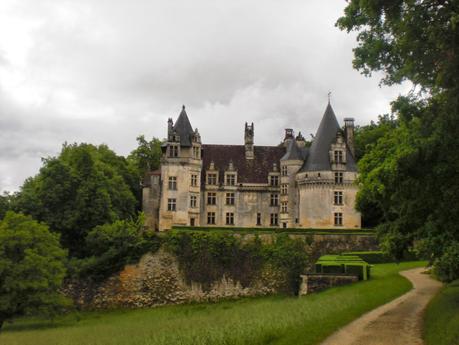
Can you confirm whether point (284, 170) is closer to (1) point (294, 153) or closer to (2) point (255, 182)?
(1) point (294, 153)

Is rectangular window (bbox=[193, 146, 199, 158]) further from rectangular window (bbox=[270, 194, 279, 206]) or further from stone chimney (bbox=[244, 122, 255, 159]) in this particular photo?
rectangular window (bbox=[270, 194, 279, 206])

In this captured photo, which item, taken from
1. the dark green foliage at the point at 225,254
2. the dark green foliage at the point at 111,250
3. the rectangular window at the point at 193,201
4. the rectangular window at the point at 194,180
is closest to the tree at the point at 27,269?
the dark green foliage at the point at 111,250

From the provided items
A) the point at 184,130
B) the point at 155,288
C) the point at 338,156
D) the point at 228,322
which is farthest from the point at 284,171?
the point at 228,322

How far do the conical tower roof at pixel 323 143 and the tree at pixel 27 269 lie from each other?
22.8 meters

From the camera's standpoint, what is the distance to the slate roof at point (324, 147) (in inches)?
1822

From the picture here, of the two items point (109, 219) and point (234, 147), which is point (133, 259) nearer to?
point (109, 219)

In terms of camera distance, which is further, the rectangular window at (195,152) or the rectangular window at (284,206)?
the rectangular window at (284,206)

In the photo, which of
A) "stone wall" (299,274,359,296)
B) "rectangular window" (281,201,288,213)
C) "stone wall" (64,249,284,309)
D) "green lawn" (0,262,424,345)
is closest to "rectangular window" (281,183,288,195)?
"rectangular window" (281,201,288,213)

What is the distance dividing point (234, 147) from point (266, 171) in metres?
4.26

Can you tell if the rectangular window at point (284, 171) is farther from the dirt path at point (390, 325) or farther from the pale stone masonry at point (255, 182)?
the dirt path at point (390, 325)

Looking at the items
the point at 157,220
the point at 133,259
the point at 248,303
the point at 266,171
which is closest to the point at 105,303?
the point at 133,259

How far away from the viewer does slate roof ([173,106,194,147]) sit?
4850cm

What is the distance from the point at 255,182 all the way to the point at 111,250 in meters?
17.5

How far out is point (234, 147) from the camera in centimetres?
5362
